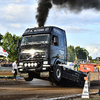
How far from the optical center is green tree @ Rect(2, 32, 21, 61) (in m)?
64.6

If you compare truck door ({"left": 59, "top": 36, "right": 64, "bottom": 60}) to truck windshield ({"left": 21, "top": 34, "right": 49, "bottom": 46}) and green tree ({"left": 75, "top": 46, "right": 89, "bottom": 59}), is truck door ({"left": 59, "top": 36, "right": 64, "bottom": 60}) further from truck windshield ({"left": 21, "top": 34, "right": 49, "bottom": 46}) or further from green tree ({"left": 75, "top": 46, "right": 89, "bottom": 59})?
green tree ({"left": 75, "top": 46, "right": 89, "bottom": 59})

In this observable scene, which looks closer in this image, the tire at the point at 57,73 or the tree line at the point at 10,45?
the tire at the point at 57,73

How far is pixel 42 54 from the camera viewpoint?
12.1 m

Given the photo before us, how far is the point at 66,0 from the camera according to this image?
20500 mm

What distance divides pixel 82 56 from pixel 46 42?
16117 cm

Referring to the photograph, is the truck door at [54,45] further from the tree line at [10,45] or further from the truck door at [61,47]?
the tree line at [10,45]

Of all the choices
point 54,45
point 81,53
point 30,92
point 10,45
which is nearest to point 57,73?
point 54,45

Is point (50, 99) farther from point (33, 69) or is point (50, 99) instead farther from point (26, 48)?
point (26, 48)

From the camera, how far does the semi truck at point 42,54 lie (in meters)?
12.1

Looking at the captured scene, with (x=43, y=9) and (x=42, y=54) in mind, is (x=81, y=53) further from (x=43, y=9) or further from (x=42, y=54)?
(x=42, y=54)

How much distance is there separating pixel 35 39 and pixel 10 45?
56.0 m

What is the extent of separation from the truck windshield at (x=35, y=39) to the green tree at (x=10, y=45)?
5184cm

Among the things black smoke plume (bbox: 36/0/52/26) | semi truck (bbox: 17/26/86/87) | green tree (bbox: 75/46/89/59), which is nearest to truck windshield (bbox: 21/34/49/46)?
semi truck (bbox: 17/26/86/87)

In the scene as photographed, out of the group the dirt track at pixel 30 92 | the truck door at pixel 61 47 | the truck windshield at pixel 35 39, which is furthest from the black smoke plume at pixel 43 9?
the dirt track at pixel 30 92
